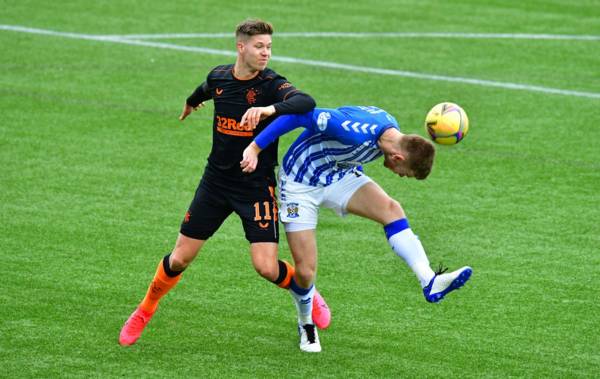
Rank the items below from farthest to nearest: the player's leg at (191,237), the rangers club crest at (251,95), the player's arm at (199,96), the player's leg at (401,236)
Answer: the player's arm at (199,96) < the player's leg at (191,237) < the rangers club crest at (251,95) < the player's leg at (401,236)

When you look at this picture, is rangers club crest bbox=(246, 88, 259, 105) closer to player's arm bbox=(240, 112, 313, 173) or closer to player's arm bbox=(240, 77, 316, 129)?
player's arm bbox=(240, 77, 316, 129)

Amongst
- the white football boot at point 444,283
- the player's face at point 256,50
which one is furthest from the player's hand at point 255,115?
the white football boot at point 444,283

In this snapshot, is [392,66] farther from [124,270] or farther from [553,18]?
[124,270]

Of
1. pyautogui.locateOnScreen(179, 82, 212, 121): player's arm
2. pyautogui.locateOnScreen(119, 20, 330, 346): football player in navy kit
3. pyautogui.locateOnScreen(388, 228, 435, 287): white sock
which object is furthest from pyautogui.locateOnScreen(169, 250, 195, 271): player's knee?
pyautogui.locateOnScreen(388, 228, 435, 287): white sock

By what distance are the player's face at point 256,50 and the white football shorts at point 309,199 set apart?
0.89m

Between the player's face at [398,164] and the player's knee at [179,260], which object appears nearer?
the player's face at [398,164]

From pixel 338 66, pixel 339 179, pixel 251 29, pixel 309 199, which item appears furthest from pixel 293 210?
pixel 338 66

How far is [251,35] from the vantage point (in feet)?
26.9

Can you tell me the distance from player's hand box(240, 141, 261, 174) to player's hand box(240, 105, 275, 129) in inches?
5.9

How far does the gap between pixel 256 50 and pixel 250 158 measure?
0.88 meters

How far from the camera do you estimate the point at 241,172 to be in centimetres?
830

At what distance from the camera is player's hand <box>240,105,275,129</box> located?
7828mm

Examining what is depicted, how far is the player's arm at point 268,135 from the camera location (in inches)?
306

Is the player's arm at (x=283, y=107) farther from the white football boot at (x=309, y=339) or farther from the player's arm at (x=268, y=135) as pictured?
the white football boot at (x=309, y=339)
